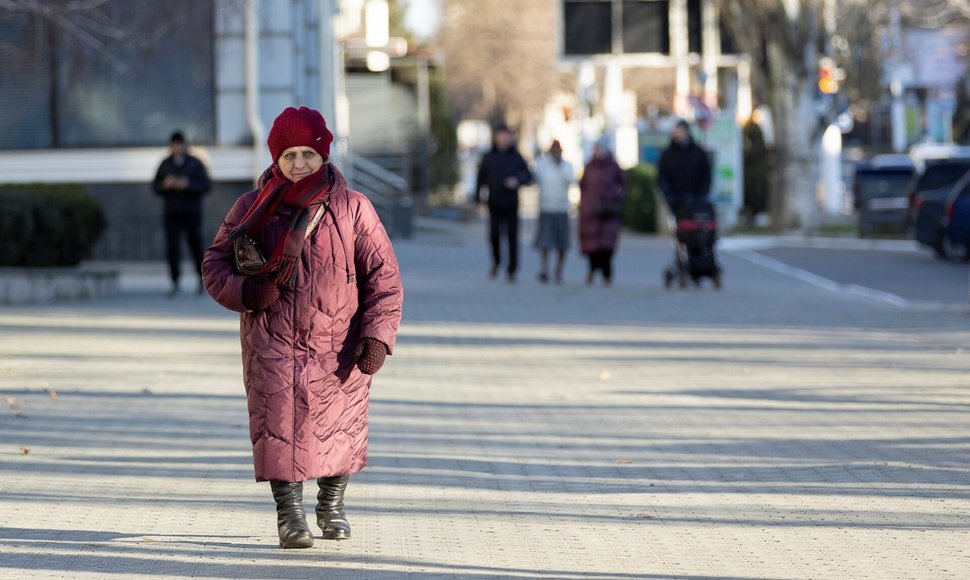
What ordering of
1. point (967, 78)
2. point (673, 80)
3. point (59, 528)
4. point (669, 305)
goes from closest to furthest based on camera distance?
1. point (59, 528)
2. point (669, 305)
3. point (967, 78)
4. point (673, 80)

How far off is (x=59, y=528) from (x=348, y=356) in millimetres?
1444

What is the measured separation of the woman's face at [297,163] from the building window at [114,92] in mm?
16225

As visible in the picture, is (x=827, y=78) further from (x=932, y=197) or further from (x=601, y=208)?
(x=601, y=208)

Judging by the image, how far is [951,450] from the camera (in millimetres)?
8391

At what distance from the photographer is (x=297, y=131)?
6285 millimetres

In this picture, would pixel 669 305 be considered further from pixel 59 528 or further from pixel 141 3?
pixel 59 528

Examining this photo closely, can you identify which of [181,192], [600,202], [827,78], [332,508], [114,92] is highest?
[827,78]

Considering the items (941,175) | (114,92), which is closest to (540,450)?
(114,92)

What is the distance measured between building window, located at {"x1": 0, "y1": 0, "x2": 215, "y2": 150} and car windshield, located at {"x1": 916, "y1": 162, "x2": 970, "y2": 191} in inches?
469

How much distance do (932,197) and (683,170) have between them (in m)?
8.26

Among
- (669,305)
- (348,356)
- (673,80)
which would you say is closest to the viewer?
(348,356)

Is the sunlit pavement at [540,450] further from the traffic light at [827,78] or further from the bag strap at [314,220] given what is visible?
the traffic light at [827,78]

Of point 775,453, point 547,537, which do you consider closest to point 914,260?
point 775,453

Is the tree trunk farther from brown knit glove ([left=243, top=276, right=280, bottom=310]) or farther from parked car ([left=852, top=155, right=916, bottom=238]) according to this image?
brown knit glove ([left=243, top=276, right=280, bottom=310])
